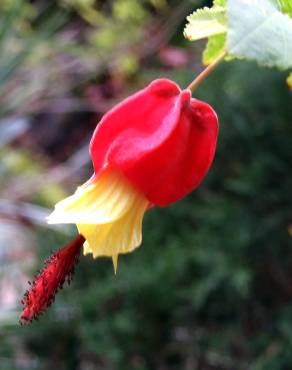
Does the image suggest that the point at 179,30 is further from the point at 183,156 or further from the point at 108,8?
the point at 183,156

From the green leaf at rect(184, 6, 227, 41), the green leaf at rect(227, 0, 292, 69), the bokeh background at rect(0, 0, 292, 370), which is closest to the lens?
the green leaf at rect(227, 0, 292, 69)

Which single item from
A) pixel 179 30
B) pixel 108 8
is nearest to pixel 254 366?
pixel 179 30

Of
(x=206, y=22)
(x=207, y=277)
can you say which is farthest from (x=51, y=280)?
(x=207, y=277)

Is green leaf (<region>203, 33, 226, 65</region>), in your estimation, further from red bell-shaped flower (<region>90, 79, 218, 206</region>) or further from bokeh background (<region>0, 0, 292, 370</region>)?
bokeh background (<region>0, 0, 292, 370</region>)

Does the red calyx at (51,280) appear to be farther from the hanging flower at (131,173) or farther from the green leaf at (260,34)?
the green leaf at (260,34)

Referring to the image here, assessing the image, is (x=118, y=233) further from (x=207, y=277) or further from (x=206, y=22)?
(x=207, y=277)

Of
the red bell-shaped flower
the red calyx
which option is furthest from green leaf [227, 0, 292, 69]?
the red calyx

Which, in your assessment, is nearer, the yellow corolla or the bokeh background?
the yellow corolla
